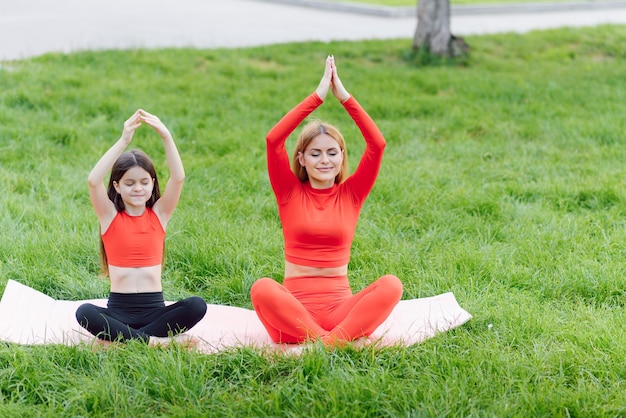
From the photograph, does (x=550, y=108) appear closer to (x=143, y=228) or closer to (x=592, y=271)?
(x=592, y=271)

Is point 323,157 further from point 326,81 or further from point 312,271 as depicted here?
point 312,271

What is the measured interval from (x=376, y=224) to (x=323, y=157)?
157 centimetres

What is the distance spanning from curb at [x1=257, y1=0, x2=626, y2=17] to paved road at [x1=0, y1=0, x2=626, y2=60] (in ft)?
0.22

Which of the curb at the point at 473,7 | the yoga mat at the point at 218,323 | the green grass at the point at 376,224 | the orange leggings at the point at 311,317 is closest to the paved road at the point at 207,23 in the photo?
the curb at the point at 473,7

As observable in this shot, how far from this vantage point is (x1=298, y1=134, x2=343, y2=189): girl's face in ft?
12.3

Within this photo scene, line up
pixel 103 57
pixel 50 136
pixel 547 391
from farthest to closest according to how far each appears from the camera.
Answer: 1. pixel 103 57
2. pixel 50 136
3. pixel 547 391

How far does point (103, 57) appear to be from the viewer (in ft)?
31.5

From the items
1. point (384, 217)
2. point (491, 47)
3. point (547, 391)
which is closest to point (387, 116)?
point (384, 217)

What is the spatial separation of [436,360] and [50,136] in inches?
182

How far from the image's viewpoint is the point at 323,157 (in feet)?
12.3

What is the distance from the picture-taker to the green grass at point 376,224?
3182mm

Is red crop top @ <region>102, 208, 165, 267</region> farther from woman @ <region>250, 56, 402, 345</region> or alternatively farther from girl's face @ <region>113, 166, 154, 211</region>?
woman @ <region>250, 56, 402, 345</region>

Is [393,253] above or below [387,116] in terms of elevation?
below

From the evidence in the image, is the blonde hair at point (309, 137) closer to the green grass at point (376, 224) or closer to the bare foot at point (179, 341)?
the green grass at point (376, 224)
